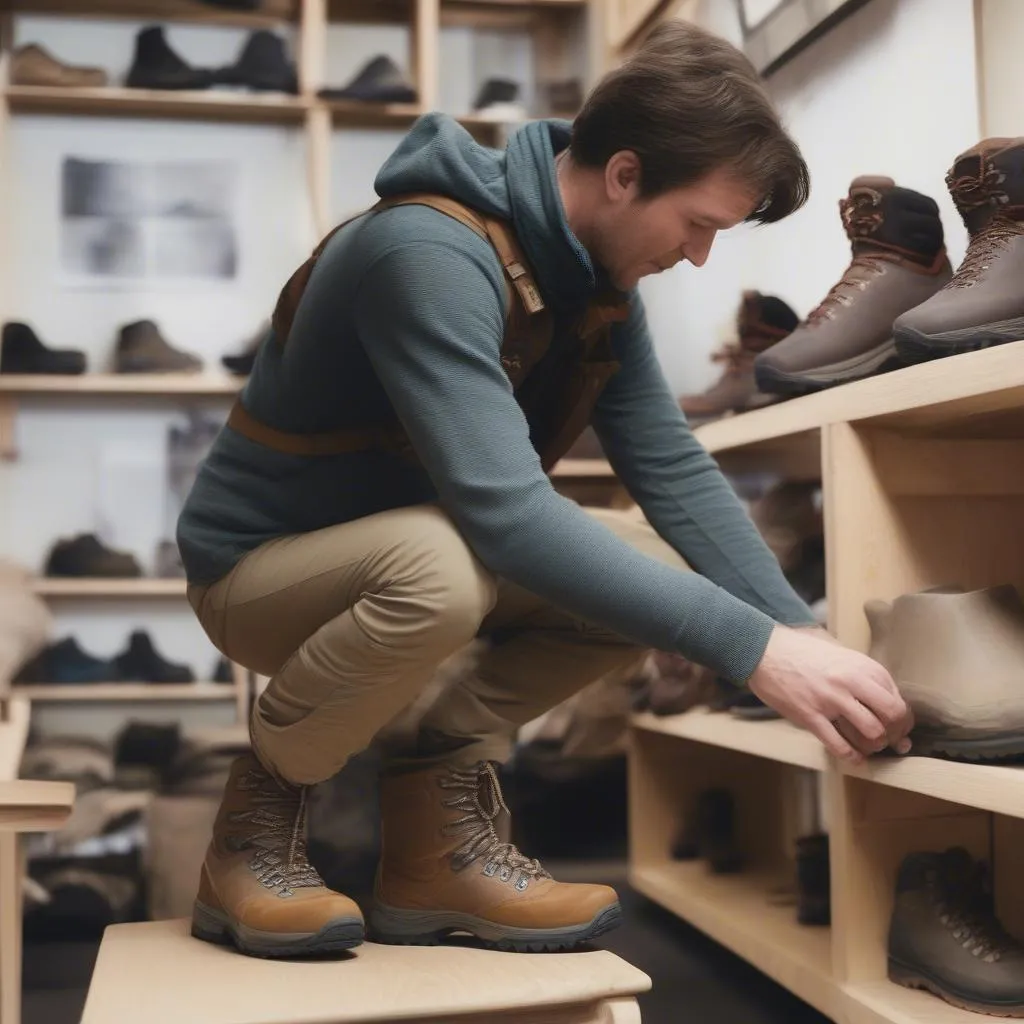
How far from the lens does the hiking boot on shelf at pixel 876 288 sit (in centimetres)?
154

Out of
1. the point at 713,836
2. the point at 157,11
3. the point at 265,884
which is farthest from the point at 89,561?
the point at 265,884

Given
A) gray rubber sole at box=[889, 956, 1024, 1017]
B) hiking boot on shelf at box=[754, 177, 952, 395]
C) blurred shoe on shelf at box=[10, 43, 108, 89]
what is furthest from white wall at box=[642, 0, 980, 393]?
blurred shoe on shelf at box=[10, 43, 108, 89]

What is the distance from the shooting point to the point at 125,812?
8.36 ft

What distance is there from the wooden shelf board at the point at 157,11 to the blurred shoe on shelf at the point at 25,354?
867mm

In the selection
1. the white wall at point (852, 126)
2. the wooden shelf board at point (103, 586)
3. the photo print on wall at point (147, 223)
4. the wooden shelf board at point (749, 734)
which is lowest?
the wooden shelf board at point (749, 734)

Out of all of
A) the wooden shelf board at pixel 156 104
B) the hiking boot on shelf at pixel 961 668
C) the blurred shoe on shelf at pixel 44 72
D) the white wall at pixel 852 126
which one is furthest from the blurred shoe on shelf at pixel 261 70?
the hiking boot on shelf at pixel 961 668

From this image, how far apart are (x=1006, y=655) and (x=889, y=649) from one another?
0.43ft

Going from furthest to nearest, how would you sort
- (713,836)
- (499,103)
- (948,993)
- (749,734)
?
(499,103), (713,836), (749,734), (948,993)

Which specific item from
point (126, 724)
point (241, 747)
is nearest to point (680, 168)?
point (241, 747)

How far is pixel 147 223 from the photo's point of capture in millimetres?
3277

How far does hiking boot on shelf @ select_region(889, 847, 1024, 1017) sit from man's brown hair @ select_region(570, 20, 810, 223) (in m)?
0.78

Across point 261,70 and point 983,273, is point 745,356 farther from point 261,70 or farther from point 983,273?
point 261,70

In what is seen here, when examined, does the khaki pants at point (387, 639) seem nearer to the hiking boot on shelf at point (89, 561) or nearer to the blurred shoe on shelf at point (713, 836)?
the blurred shoe on shelf at point (713, 836)

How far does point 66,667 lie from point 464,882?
2.00 metres
